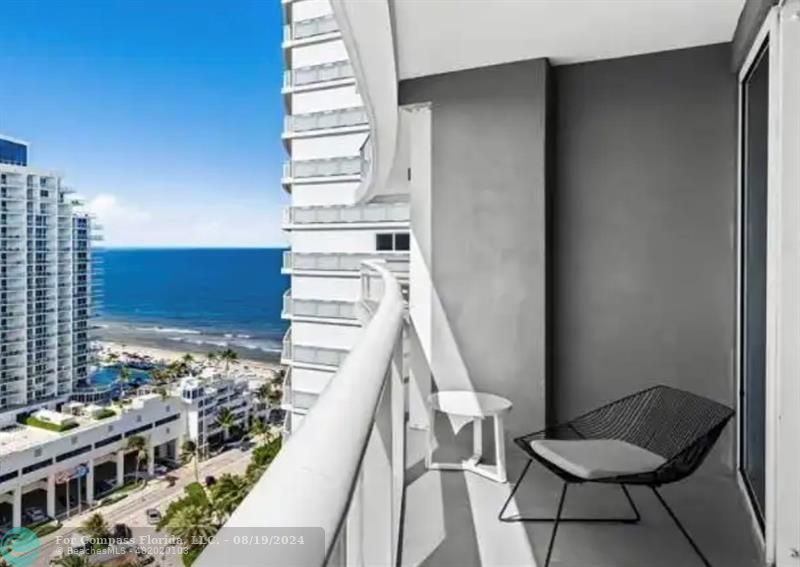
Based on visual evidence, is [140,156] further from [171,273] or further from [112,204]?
[171,273]

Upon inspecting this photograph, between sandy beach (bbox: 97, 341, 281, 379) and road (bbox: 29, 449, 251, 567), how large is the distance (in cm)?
161

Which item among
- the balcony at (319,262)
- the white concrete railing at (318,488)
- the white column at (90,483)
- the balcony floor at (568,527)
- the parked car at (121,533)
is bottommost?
the balcony floor at (568,527)

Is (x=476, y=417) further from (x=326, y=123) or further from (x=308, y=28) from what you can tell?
(x=326, y=123)

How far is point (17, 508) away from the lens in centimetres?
221

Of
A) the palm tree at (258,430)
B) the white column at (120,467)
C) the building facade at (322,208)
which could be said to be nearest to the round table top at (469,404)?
the palm tree at (258,430)

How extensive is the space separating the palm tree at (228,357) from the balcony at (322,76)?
5.05 m

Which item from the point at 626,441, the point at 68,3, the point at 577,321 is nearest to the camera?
the point at 626,441

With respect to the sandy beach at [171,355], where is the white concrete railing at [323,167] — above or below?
above

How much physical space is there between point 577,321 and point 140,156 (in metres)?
10.4

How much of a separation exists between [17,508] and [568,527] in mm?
2179

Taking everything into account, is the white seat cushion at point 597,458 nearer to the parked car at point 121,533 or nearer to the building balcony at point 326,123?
the parked car at point 121,533

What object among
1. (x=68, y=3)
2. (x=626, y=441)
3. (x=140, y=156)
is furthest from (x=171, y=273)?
(x=68, y=3)

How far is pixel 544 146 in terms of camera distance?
3508 mm

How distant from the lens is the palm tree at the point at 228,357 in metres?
4.49
